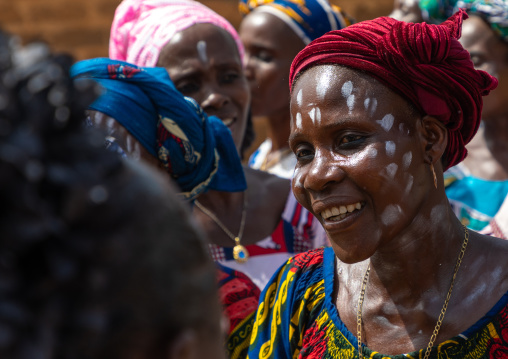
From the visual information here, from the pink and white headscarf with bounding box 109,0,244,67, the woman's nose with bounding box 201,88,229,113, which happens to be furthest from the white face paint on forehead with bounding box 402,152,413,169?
the pink and white headscarf with bounding box 109,0,244,67

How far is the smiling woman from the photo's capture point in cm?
212

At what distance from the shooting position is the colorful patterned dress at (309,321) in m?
2.06

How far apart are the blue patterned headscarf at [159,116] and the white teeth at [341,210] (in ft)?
3.31

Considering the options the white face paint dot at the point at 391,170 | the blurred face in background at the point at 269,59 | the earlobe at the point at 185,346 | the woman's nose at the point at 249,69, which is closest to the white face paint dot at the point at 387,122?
the white face paint dot at the point at 391,170

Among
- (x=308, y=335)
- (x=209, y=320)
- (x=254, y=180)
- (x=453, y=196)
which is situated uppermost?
(x=209, y=320)

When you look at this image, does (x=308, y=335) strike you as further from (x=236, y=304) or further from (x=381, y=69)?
(x=381, y=69)

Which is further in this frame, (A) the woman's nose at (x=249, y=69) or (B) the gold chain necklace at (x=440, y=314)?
(A) the woman's nose at (x=249, y=69)

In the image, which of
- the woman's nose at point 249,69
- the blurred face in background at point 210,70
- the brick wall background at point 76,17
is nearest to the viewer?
the blurred face in background at point 210,70

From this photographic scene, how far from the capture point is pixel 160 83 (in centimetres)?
303

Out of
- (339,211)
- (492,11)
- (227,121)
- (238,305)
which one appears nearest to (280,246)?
(238,305)

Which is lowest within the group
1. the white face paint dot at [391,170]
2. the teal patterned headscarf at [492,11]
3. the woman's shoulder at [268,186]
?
the woman's shoulder at [268,186]

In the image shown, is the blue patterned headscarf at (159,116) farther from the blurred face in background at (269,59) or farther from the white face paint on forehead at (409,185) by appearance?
the blurred face in background at (269,59)

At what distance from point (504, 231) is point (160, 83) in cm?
159

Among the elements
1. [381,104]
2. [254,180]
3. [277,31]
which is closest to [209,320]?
[381,104]
